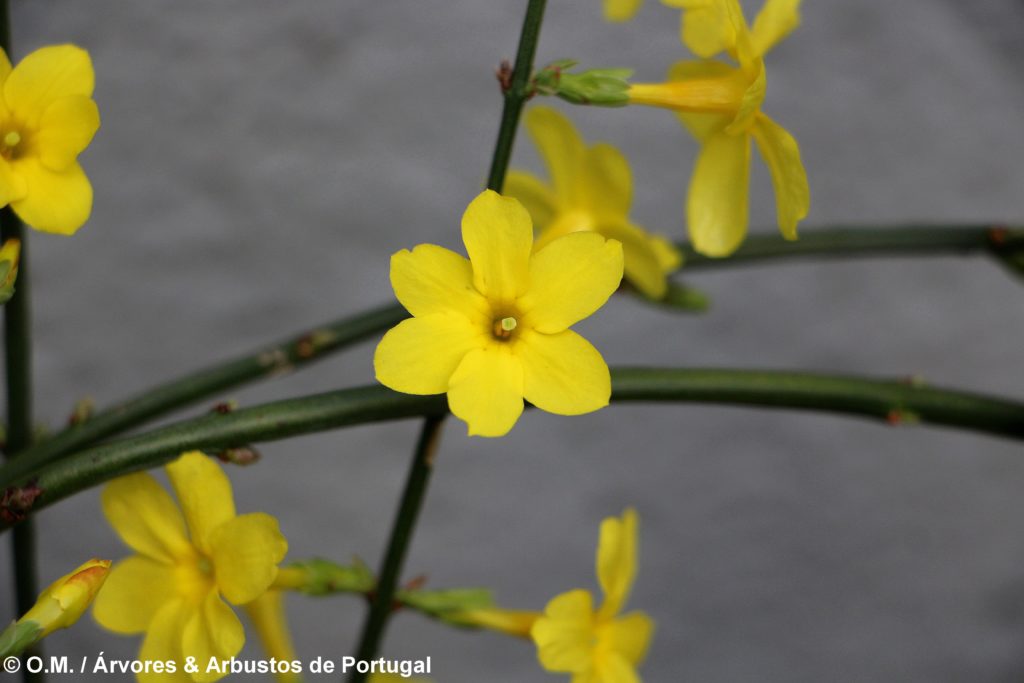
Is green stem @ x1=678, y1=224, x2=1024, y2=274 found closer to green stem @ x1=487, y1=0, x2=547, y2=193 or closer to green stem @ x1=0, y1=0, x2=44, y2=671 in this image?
green stem @ x1=487, y1=0, x2=547, y2=193

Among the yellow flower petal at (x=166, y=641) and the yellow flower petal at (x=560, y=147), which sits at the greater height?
the yellow flower petal at (x=560, y=147)

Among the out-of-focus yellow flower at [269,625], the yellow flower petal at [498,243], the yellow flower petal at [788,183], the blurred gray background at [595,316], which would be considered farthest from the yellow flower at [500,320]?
the blurred gray background at [595,316]

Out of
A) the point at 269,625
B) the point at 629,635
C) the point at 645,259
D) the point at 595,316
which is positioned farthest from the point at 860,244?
the point at 595,316

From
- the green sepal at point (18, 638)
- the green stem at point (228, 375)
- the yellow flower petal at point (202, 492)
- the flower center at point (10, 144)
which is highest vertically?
the flower center at point (10, 144)

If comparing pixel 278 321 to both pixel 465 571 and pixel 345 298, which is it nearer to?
pixel 345 298

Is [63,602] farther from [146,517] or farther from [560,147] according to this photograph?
[560,147]

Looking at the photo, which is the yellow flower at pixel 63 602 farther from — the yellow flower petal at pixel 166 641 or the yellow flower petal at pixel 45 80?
the yellow flower petal at pixel 45 80
